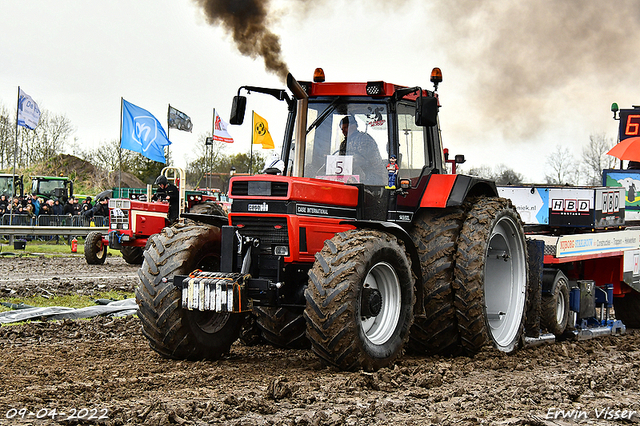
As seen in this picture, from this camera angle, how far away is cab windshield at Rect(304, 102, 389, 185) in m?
7.37

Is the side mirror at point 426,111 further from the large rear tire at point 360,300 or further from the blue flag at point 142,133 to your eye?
the blue flag at point 142,133

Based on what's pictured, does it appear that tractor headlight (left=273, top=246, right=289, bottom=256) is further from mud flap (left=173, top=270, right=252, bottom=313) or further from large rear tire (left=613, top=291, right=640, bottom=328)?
large rear tire (left=613, top=291, right=640, bottom=328)

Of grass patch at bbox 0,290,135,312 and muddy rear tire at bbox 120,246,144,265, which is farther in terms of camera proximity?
muddy rear tire at bbox 120,246,144,265

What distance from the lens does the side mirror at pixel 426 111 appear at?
6770mm

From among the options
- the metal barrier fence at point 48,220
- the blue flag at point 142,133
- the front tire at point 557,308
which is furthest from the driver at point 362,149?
the metal barrier fence at point 48,220

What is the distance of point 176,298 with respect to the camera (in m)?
6.35

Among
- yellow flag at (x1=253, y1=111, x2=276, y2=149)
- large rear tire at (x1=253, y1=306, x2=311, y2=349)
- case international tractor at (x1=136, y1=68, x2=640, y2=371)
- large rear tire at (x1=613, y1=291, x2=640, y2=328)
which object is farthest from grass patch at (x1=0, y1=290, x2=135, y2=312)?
yellow flag at (x1=253, y1=111, x2=276, y2=149)

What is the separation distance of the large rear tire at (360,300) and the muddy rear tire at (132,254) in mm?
13253

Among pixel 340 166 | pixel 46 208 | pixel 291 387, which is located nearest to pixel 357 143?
pixel 340 166

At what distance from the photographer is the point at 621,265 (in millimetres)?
11211

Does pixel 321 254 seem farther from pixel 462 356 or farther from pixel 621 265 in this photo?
pixel 621 265

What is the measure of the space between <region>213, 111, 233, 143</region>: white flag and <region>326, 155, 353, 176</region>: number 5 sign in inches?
1105

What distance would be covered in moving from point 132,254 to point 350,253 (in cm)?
1399

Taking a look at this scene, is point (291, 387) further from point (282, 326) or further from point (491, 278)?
point (491, 278)
